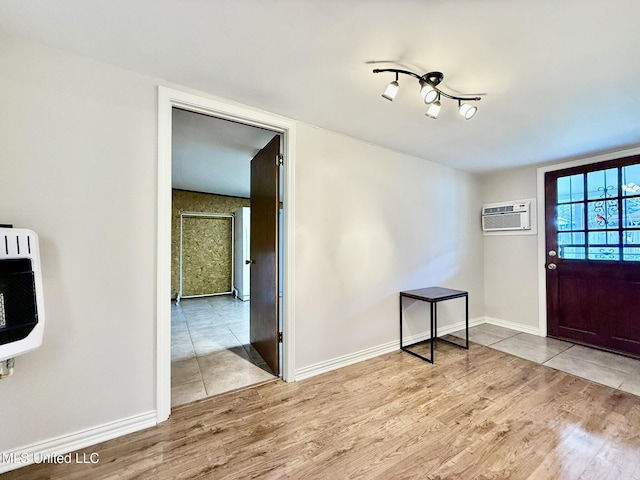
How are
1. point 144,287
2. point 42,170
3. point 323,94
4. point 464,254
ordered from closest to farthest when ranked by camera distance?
point 42,170, point 144,287, point 323,94, point 464,254

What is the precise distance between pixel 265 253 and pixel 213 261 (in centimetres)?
419

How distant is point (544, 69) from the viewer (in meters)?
1.63

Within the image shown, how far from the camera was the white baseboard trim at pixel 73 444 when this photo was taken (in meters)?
1.42

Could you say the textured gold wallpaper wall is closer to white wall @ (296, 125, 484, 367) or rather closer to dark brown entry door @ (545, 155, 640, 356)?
white wall @ (296, 125, 484, 367)

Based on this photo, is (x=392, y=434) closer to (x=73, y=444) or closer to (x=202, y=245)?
(x=73, y=444)

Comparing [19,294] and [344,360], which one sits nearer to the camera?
[19,294]

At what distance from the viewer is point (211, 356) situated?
285cm

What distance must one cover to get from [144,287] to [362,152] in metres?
2.26

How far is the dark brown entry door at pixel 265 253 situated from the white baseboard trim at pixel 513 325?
3377mm

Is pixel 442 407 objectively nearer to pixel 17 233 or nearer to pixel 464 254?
pixel 464 254

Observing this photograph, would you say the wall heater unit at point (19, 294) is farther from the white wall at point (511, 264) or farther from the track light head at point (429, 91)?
the white wall at point (511, 264)

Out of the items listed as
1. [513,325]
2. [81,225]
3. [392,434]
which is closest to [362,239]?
[392,434]

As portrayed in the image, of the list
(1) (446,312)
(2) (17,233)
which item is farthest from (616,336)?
(2) (17,233)

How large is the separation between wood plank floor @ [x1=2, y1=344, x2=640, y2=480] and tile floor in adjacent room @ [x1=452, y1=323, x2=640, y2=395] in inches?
10.8
